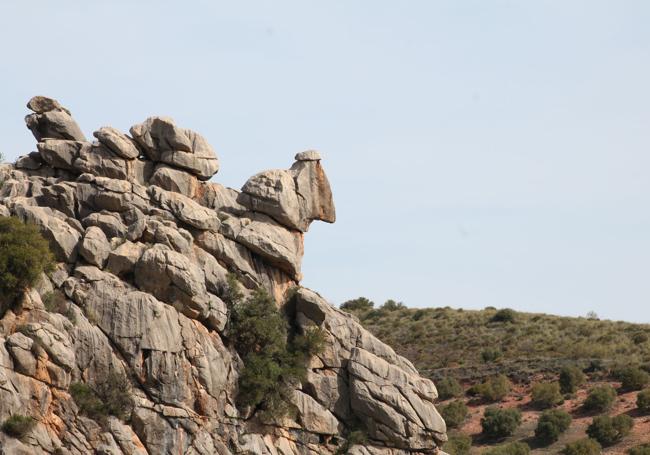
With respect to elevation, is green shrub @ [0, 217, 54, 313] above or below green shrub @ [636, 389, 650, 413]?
below

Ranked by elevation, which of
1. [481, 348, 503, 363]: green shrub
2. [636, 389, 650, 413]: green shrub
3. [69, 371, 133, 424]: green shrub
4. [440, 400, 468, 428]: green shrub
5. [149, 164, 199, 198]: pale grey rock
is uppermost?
[481, 348, 503, 363]: green shrub

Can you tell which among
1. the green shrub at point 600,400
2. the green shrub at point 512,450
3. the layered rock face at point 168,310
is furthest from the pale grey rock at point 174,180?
the green shrub at point 600,400

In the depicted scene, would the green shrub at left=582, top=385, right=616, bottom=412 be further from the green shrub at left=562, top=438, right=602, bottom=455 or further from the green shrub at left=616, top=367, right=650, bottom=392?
the green shrub at left=562, top=438, right=602, bottom=455

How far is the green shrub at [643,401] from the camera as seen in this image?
8285 cm

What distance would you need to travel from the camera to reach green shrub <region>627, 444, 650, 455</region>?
74.9 m

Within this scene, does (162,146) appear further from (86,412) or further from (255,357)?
(86,412)

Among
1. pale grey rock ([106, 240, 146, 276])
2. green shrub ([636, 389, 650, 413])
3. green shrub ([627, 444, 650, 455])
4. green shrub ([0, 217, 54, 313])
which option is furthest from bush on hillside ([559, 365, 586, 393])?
green shrub ([0, 217, 54, 313])

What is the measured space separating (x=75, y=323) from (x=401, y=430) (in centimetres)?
1503

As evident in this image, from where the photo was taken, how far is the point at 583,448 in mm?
76812

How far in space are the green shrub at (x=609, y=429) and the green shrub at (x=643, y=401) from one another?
308 cm

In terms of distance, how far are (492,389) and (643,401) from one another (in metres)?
11.2

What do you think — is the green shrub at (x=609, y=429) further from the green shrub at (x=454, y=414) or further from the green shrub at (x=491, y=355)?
the green shrub at (x=491, y=355)

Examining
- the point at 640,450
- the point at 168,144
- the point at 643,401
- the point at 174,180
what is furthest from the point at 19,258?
the point at 643,401

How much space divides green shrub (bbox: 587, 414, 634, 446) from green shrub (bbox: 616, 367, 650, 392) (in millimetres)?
7861
